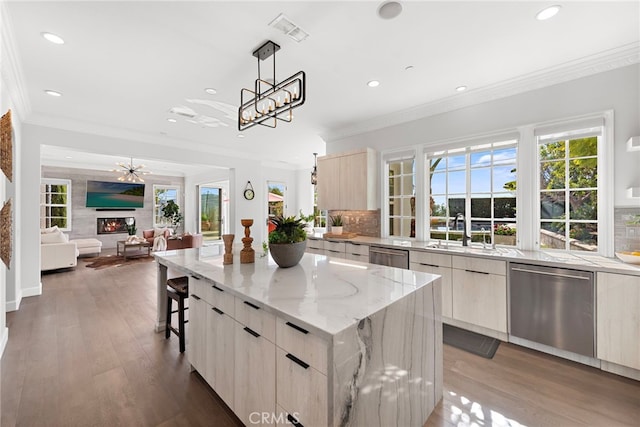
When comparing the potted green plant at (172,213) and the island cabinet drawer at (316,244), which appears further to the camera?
the potted green plant at (172,213)

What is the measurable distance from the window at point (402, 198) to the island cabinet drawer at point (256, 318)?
10.5 feet

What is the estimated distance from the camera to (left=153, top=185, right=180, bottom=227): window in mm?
9602

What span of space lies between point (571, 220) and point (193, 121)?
17.2ft

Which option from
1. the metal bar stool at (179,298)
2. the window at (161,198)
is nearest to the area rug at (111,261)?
the window at (161,198)

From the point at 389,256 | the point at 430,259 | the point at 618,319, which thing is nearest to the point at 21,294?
the point at 389,256

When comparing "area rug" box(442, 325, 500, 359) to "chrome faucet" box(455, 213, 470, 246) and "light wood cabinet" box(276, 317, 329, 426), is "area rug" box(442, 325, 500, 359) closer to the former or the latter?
"chrome faucet" box(455, 213, 470, 246)

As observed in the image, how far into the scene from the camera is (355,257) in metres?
4.02

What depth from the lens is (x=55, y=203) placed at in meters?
7.87

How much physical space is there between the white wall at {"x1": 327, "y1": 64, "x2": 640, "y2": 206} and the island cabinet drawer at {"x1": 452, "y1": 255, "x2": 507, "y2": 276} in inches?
46.1

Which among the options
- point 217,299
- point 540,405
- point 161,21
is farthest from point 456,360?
point 161,21

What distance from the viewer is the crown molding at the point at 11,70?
2.08 m

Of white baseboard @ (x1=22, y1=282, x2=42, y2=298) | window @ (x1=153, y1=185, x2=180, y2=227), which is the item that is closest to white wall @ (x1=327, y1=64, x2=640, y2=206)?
white baseboard @ (x1=22, y1=282, x2=42, y2=298)

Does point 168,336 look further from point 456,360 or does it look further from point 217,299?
point 456,360

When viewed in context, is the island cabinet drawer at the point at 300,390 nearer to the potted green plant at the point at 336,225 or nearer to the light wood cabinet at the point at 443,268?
the light wood cabinet at the point at 443,268
